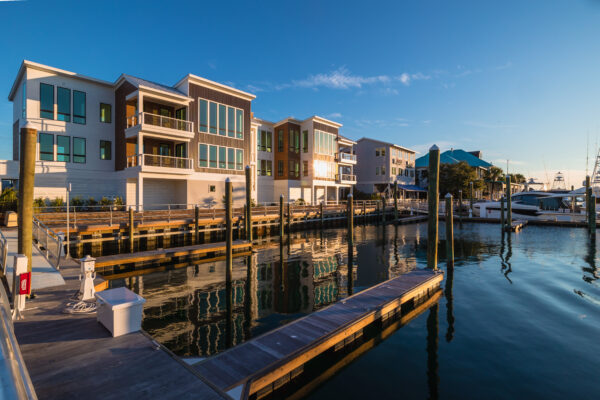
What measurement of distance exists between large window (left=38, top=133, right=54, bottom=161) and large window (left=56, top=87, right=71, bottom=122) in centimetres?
185

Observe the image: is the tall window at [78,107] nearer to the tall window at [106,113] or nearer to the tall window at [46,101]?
the tall window at [106,113]

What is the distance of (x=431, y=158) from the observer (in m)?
13.7

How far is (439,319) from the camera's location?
10266 mm

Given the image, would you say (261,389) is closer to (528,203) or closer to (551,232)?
(551,232)

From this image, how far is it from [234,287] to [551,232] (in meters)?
34.1

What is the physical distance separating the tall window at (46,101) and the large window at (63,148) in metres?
1.82

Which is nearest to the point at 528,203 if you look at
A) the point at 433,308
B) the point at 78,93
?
the point at 433,308

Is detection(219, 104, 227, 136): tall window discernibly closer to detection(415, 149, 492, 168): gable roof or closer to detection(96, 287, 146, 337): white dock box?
detection(96, 287, 146, 337): white dock box

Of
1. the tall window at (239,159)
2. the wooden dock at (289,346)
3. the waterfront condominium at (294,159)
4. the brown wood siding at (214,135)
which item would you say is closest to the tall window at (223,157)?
the brown wood siding at (214,135)

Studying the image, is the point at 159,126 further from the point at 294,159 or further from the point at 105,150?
the point at 294,159

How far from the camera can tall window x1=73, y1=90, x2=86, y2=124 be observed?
25.9 meters

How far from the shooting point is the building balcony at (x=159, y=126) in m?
25.2

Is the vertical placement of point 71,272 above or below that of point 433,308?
above

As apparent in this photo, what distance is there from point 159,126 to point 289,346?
2491 centimetres
